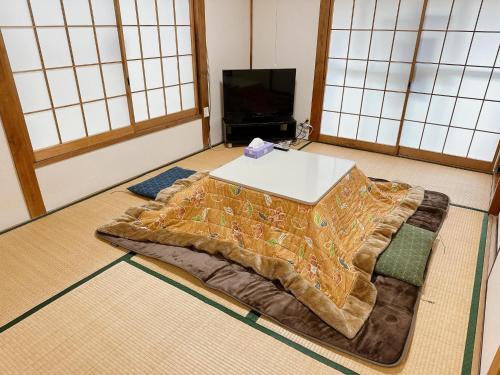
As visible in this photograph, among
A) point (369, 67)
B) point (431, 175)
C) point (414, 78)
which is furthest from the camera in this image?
point (369, 67)

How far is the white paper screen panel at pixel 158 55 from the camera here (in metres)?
3.45

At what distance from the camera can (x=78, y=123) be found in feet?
10.3

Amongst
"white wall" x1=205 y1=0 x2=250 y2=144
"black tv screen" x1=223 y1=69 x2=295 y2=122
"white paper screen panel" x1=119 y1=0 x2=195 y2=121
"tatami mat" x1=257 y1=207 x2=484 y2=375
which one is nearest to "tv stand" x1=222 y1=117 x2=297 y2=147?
"black tv screen" x1=223 y1=69 x2=295 y2=122

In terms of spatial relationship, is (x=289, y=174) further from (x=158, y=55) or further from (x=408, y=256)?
(x=158, y=55)

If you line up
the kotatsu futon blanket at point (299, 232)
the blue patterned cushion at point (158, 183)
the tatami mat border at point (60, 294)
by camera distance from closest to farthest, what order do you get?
1. the tatami mat border at point (60, 294)
2. the kotatsu futon blanket at point (299, 232)
3. the blue patterned cushion at point (158, 183)

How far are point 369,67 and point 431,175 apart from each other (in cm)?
156

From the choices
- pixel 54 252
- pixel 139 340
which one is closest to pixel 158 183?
pixel 54 252

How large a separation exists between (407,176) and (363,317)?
7.64 feet

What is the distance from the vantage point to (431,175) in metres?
3.75

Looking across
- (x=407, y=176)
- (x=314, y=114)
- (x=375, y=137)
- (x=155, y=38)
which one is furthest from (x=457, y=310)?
(x=155, y=38)

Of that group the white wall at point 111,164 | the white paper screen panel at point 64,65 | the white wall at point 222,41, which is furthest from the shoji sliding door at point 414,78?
the white paper screen panel at point 64,65

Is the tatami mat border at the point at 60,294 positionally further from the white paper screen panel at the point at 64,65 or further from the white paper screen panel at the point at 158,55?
the white paper screen panel at the point at 158,55

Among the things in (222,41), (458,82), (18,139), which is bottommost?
(18,139)

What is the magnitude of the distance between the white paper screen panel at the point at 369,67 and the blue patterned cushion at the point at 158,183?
7.49ft
